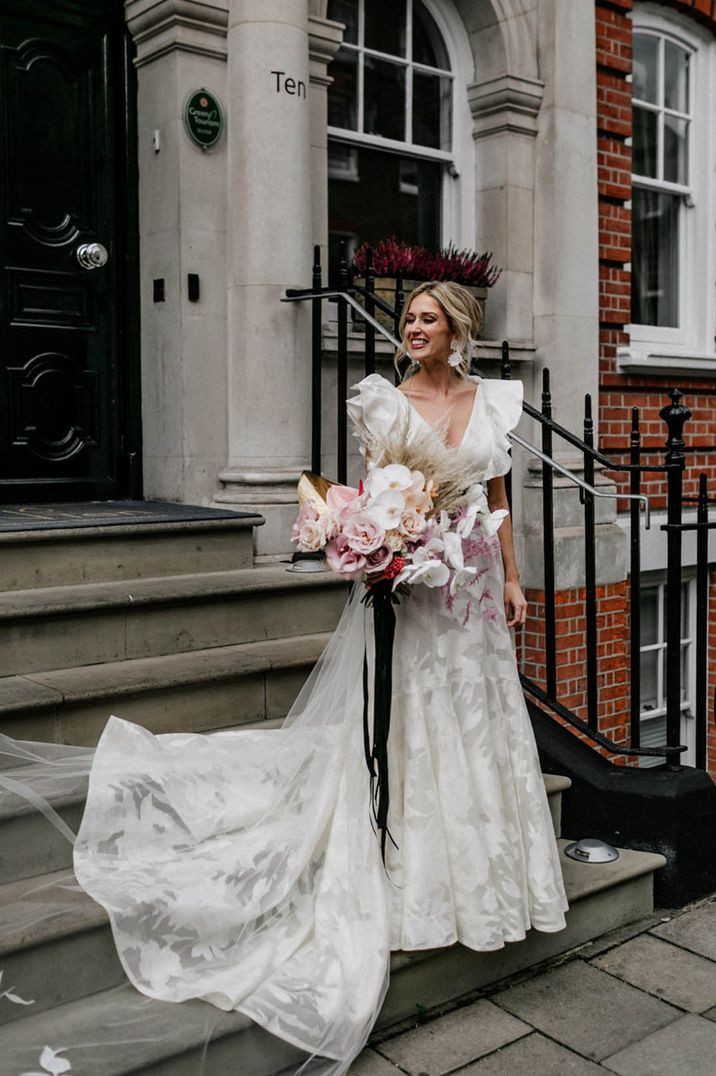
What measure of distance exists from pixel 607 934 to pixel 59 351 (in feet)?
11.4

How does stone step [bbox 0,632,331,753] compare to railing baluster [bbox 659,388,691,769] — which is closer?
stone step [bbox 0,632,331,753]

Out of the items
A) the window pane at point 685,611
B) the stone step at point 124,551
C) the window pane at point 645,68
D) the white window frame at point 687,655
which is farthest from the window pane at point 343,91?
the window pane at point 685,611

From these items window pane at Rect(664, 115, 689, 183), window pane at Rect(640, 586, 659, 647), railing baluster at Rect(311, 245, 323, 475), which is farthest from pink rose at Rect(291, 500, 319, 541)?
window pane at Rect(664, 115, 689, 183)

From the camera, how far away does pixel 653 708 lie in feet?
24.9

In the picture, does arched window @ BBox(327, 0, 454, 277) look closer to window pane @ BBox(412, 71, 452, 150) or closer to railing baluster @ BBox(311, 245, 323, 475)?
window pane @ BBox(412, 71, 452, 150)

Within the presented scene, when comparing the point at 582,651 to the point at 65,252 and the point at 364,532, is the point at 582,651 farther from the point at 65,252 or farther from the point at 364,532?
the point at 364,532

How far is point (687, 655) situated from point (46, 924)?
604 centimetres

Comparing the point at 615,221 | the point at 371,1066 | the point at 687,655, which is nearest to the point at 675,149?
the point at 615,221

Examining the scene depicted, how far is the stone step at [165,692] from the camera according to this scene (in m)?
3.61

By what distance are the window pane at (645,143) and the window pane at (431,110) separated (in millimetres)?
1550

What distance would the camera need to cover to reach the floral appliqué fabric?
291 centimetres

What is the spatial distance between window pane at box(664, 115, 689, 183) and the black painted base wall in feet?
16.0

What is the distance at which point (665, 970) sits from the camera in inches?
142

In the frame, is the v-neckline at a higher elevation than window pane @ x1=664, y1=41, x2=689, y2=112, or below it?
below
